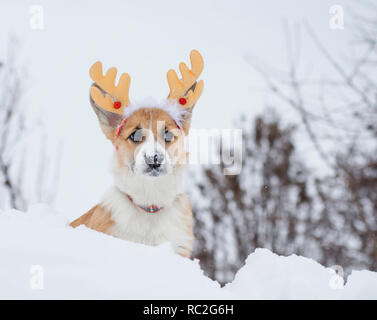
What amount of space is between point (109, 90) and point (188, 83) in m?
0.55

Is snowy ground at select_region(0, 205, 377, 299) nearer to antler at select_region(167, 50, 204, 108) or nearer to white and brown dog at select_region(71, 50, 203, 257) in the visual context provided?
white and brown dog at select_region(71, 50, 203, 257)

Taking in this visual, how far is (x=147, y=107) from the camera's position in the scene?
310 cm

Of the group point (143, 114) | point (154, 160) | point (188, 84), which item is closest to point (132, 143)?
point (143, 114)

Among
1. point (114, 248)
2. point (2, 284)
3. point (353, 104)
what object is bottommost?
point (2, 284)

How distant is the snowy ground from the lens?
67.7 inches

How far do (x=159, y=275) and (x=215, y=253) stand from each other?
850 cm

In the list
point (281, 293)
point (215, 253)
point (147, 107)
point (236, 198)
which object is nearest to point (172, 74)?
point (147, 107)

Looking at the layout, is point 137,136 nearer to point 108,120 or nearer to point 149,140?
point 149,140

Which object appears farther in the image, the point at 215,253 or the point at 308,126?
the point at 215,253

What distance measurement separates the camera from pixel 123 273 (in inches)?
71.9

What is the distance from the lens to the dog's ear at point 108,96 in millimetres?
2980

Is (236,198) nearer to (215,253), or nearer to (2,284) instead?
(215,253)

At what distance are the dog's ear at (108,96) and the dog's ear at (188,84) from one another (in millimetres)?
316
